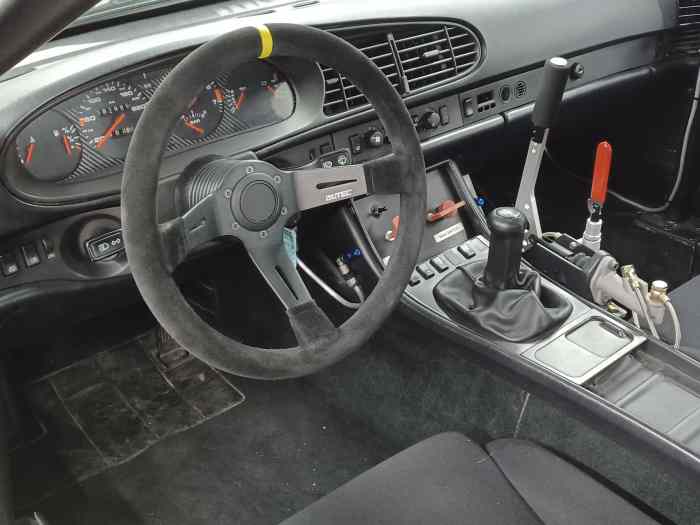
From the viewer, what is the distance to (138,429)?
1.97 m

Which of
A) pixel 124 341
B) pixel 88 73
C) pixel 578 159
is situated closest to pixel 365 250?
pixel 88 73

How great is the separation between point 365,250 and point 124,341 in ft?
2.91

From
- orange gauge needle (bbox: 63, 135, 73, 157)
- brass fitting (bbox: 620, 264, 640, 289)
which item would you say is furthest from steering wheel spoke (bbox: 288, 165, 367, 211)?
brass fitting (bbox: 620, 264, 640, 289)

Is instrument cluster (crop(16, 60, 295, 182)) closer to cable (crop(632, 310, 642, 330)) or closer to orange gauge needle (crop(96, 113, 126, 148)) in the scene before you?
orange gauge needle (crop(96, 113, 126, 148))

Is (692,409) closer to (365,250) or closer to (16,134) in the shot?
(365,250)

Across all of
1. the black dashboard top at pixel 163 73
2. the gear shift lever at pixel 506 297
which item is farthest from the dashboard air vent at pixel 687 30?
the gear shift lever at pixel 506 297

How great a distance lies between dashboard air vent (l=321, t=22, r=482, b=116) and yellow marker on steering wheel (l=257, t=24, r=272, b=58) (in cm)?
58

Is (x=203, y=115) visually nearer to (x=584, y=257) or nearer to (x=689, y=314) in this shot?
(x=584, y=257)

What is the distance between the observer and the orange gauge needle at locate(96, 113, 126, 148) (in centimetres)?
137

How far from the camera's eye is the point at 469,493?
43.2 inches

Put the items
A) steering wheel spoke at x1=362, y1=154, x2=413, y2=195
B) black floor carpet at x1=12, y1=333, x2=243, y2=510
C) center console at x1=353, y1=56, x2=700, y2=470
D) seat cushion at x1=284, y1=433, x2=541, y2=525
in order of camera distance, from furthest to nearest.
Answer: black floor carpet at x1=12, y1=333, x2=243, y2=510, center console at x1=353, y1=56, x2=700, y2=470, steering wheel spoke at x1=362, y1=154, x2=413, y2=195, seat cushion at x1=284, y1=433, x2=541, y2=525

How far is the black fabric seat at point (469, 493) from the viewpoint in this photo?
3.51ft

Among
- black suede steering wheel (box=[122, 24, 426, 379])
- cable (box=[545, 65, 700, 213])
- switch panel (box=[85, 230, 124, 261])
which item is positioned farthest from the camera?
cable (box=[545, 65, 700, 213])

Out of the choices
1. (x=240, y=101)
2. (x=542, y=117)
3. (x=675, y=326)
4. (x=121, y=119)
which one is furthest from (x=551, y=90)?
(x=121, y=119)
